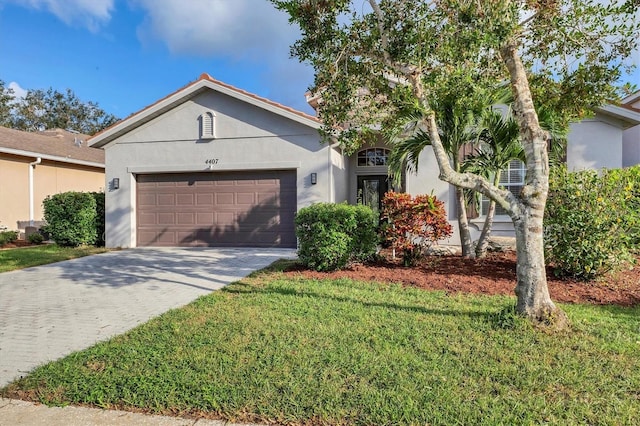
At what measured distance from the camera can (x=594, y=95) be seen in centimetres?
613

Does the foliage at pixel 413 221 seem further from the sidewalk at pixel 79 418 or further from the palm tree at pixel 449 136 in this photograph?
the sidewalk at pixel 79 418

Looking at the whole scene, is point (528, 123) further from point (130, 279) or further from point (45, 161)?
point (45, 161)

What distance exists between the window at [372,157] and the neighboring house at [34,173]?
1297cm

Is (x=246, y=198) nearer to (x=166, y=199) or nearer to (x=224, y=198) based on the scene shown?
(x=224, y=198)

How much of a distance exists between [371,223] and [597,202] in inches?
155

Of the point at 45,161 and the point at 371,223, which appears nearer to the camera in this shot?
the point at 371,223

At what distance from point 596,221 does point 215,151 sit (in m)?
9.58

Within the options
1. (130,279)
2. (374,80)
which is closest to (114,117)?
(130,279)

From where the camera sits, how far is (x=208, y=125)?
11.6 metres

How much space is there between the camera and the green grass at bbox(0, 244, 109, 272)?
369 inches

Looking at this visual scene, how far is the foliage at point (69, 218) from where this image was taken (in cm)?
1217

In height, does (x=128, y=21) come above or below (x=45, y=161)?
above

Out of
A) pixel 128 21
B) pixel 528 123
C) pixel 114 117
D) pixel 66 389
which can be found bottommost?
pixel 66 389

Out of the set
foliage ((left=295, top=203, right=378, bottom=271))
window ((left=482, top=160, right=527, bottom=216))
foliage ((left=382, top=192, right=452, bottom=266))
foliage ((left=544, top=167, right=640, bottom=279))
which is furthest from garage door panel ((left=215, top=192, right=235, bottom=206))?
foliage ((left=544, top=167, right=640, bottom=279))
